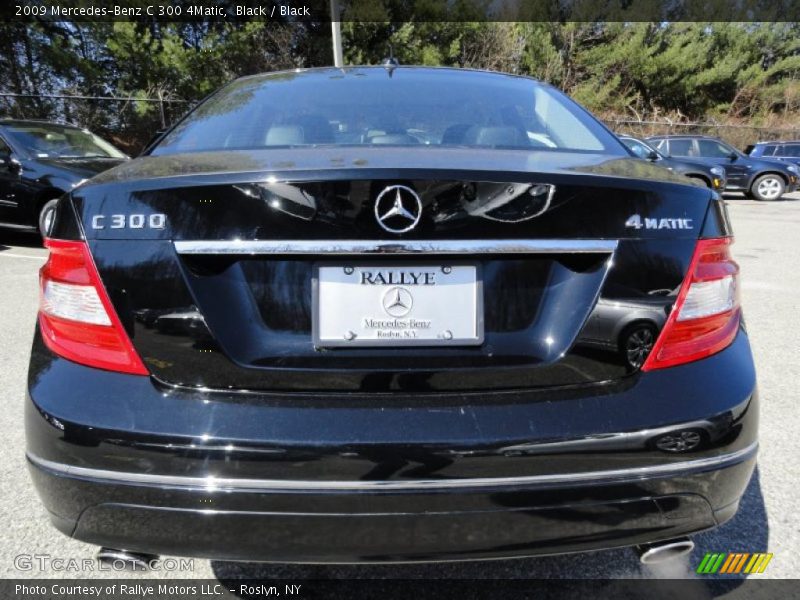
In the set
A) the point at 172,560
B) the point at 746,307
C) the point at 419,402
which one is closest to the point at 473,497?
the point at 419,402

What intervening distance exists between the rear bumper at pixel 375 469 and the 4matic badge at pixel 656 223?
0.34 meters

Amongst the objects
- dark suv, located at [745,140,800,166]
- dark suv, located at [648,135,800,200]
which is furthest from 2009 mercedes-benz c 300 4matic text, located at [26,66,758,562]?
dark suv, located at [745,140,800,166]

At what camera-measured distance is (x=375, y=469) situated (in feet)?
4.19

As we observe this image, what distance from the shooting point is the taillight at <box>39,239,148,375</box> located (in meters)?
1.37

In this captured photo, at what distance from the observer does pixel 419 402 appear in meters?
1.33

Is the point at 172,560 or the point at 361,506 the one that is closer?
the point at 361,506

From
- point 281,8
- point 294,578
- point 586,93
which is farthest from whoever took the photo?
point 586,93

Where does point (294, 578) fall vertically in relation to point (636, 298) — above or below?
below

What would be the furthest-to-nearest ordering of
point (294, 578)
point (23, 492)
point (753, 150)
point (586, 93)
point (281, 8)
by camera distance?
point (586, 93) → point (281, 8) → point (753, 150) → point (23, 492) → point (294, 578)

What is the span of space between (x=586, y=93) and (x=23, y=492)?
30.1 meters

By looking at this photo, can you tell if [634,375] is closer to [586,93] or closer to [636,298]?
[636,298]

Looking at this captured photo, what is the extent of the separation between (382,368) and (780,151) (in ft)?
69.6

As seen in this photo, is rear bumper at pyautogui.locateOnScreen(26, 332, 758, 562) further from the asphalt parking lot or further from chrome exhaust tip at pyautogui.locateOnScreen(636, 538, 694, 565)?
the asphalt parking lot

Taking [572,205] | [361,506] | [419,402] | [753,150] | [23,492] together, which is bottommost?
[753,150]
